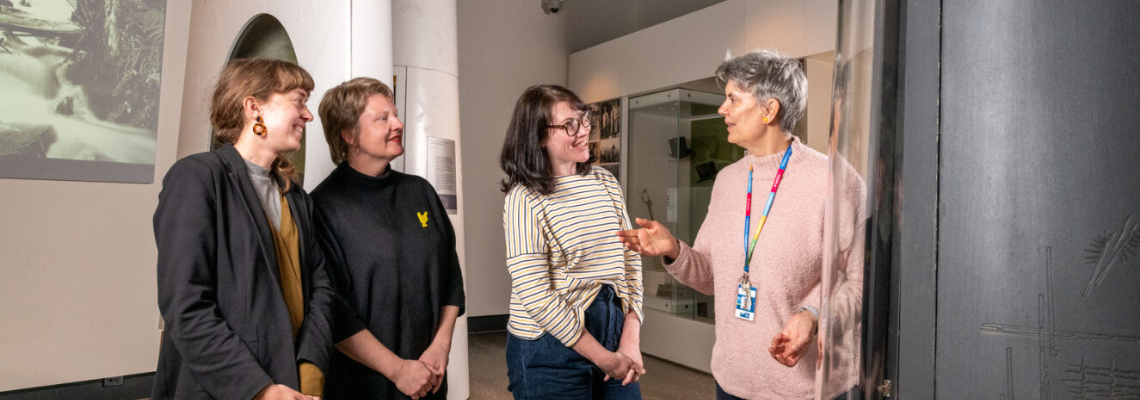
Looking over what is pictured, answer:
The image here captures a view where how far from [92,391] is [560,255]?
412cm

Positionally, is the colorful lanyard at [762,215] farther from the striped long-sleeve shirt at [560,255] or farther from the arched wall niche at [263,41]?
the arched wall niche at [263,41]

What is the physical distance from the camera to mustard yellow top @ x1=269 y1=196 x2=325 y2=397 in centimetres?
175

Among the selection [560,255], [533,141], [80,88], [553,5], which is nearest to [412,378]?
[560,255]

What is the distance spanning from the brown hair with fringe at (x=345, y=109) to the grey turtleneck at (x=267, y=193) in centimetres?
37

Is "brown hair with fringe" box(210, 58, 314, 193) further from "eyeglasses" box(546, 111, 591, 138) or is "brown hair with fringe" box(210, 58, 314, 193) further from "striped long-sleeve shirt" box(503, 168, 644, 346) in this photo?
"eyeglasses" box(546, 111, 591, 138)

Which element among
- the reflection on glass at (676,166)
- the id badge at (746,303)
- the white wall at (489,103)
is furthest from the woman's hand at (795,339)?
the white wall at (489,103)

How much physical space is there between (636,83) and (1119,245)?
258 inches

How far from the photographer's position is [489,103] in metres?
8.07

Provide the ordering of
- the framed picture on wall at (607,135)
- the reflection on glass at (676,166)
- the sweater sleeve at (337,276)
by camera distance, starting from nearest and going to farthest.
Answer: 1. the sweater sleeve at (337,276)
2. the reflection on glass at (676,166)
3. the framed picture on wall at (607,135)

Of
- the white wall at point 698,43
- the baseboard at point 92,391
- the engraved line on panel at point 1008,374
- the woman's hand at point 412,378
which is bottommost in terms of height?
the baseboard at point 92,391

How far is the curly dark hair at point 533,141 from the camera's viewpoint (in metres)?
2.20

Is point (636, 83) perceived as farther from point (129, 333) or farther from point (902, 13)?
point (902, 13)

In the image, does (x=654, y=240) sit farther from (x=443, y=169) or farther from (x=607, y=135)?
(x=607, y=135)

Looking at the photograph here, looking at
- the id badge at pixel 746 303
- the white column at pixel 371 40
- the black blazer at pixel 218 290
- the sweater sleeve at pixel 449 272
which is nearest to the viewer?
the black blazer at pixel 218 290
